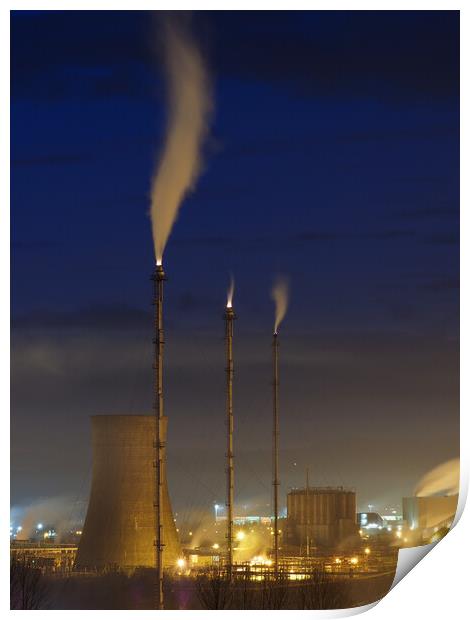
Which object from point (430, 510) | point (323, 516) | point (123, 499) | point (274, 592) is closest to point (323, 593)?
point (274, 592)

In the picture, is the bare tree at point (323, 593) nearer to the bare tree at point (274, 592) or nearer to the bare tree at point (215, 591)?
the bare tree at point (274, 592)

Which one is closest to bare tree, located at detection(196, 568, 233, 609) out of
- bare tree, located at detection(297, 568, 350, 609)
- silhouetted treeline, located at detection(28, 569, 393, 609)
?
silhouetted treeline, located at detection(28, 569, 393, 609)

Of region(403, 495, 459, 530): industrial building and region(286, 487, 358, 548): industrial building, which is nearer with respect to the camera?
region(403, 495, 459, 530): industrial building

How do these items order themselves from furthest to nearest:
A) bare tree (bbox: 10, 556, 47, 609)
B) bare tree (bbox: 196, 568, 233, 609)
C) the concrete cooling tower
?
the concrete cooling tower, bare tree (bbox: 196, 568, 233, 609), bare tree (bbox: 10, 556, 47, 609)

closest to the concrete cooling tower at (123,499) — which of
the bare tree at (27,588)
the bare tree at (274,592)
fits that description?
the bare tree at (27,588)

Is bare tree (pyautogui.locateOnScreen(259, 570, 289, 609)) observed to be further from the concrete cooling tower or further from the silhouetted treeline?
the concrete cooling tower
